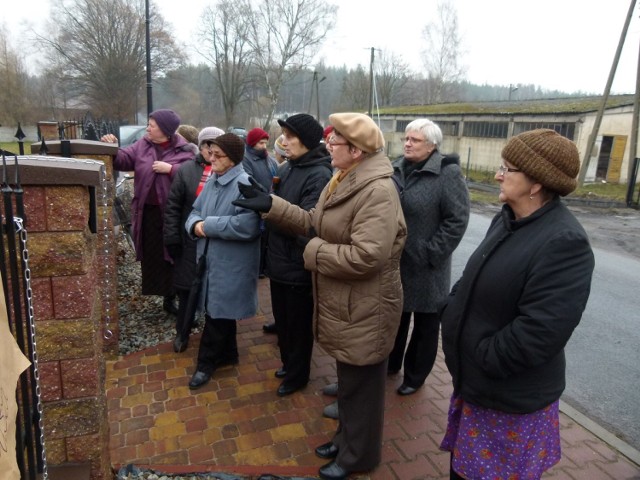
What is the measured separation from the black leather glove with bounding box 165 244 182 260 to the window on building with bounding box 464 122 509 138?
80.6 ft

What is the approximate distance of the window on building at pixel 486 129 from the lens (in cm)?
2556

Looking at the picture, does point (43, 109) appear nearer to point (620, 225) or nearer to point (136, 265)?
point (136, 265)

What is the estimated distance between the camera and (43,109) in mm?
26547

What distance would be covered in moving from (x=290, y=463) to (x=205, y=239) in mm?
1652

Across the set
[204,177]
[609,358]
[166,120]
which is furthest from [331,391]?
[609,358]

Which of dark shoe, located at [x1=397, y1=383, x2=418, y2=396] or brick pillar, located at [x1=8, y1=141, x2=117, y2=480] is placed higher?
brick pillar, located at [x1=8, y1=141, x2=117, y2=480]

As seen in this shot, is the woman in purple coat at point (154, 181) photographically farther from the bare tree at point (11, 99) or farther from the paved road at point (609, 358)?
the bare tree at point (11, 99)

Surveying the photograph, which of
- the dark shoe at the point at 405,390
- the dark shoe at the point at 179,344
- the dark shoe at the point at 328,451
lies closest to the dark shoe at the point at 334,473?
the dark shoe at the point at 328,451

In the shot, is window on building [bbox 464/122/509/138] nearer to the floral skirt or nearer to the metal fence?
the floral skirt

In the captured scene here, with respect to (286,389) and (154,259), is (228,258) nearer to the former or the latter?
(286,389)

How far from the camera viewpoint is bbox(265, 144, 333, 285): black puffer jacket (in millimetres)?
3271

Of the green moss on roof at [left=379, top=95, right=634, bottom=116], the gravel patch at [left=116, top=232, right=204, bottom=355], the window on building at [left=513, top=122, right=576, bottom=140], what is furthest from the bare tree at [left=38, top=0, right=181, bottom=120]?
the gravel patch at [left=116, top=232, right=204, bottom=355]

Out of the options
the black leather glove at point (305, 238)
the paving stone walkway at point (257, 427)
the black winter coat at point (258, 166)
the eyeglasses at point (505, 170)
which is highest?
the eyeglasses at point (505, 170)

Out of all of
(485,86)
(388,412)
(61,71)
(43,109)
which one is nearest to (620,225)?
(388,412)
